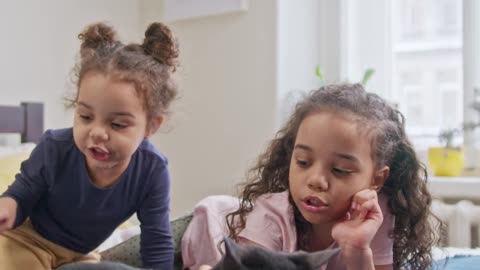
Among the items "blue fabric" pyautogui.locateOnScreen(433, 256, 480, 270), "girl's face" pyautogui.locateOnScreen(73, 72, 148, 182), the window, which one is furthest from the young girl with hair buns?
the window

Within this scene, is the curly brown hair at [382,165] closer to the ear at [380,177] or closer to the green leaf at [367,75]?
the ear at [380,177]

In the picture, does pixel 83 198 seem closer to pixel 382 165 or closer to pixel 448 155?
pixel 382 165

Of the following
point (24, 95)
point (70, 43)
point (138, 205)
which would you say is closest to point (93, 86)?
point (138, 205)

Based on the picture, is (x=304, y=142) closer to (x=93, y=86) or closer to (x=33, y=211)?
(x=93, y=86)

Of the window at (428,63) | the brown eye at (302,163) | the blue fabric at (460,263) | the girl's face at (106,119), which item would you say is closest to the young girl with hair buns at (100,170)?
the girl's face at (106,119)

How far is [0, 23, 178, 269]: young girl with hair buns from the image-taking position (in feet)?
3.16

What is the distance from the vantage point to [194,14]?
2.03 meters

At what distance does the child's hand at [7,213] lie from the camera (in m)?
0.95

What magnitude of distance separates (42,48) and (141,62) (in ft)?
2.80

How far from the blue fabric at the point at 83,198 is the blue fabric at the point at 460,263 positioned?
563 millimetres

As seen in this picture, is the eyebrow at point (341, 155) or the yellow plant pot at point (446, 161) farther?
the yellow plant pot at point (446, 161)

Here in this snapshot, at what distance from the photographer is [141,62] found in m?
1.03

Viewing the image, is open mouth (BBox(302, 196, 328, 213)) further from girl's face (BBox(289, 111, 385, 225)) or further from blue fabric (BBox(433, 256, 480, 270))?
blue fabric (BBox(433, 256, 480, 270))

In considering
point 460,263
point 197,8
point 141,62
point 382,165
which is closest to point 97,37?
point 141,62
